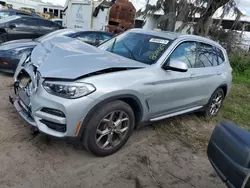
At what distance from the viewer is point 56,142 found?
3.18 metres

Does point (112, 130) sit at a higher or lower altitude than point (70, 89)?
lower

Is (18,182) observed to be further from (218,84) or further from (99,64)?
(218,84)

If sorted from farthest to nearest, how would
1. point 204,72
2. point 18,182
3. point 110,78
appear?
point 204,72, point 110,78, point 18,182

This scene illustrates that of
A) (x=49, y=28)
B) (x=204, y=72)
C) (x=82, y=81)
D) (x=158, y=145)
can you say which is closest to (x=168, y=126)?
(x=158, y=145)

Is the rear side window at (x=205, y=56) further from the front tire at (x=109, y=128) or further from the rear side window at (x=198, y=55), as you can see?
the front tire at (x=109, y=128)

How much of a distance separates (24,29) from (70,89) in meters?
7.28

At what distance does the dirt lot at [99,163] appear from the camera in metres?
2.60

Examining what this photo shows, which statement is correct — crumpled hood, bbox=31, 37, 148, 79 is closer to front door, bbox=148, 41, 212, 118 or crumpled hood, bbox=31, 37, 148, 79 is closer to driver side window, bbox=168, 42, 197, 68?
front door, bbox=148, 41, 212, 118

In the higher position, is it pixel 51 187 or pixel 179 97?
pixel 179 97

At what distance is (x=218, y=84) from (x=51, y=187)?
138 inches

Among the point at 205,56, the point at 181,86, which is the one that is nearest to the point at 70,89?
the point at 181,86

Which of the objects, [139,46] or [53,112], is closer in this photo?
[53,112]

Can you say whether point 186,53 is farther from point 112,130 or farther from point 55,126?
point 55,126

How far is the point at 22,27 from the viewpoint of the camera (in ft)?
28.4
